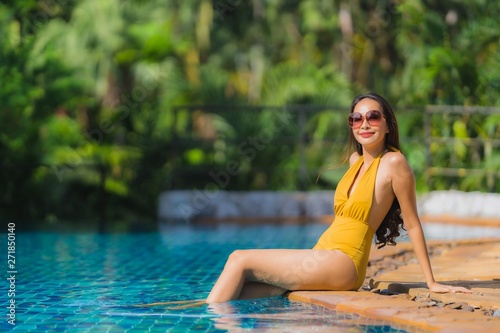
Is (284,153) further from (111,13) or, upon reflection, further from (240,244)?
(111,13)

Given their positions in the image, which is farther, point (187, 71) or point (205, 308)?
point (187, 71)

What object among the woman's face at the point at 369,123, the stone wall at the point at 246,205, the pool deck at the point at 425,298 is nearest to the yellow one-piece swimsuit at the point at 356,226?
the woman's face at the point at 369,123

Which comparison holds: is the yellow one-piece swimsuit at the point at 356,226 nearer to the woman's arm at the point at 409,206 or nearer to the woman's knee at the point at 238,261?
the woman's arm at the point at 409,206

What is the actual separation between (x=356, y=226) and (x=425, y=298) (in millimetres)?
567

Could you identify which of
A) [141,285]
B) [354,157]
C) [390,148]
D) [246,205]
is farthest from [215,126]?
[390,148]

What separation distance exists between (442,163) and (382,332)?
10.2 metres

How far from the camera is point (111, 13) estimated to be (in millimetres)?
22359

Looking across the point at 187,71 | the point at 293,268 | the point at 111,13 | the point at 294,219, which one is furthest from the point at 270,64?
the point at 293,268

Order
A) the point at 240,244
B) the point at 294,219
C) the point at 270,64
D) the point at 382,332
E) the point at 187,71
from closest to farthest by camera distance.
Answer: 1. the point at 382,332
2. the point at 240,244
3. the point at 294,219
4. the point at 187,71
5. the point at 270,64

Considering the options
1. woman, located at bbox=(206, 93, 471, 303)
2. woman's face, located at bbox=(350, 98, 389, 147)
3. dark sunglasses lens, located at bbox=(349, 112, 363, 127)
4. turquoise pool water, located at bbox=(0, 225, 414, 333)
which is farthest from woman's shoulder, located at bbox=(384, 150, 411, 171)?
turquoise pool water, located at bbox=(0, 225, 414, 333)

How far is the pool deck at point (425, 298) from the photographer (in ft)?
16.6

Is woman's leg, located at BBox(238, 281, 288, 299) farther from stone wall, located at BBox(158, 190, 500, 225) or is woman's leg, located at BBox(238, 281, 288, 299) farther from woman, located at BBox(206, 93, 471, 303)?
stone wall, located at BBox(158, 190, 500, 225)

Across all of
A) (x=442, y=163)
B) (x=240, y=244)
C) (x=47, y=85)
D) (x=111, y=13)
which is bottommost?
(x=240, y=244)

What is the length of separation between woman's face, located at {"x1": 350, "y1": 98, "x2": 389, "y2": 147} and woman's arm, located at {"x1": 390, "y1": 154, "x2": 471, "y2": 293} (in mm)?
162
